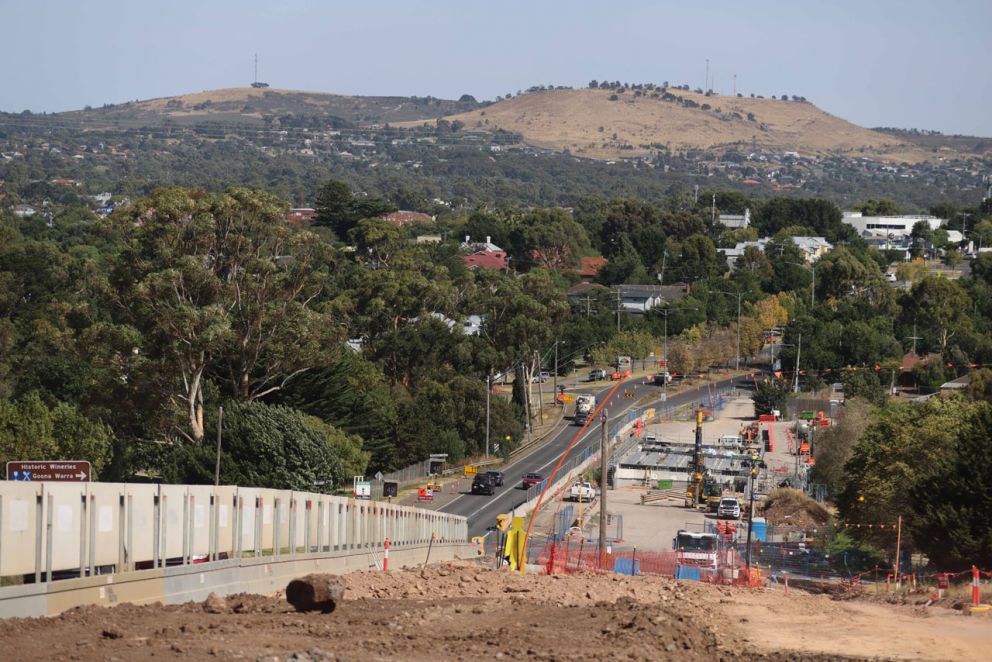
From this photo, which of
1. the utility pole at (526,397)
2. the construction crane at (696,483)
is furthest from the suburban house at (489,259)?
the construction crane at (696,483)

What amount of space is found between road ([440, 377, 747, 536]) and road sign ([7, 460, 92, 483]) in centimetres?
3288

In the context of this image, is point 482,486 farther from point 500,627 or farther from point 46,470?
point 500,627

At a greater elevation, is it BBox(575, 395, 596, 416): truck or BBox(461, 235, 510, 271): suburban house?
BBox(461, 235, 510, 271): suburban house

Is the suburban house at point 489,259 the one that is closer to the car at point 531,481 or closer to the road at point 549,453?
the road at point 549,453

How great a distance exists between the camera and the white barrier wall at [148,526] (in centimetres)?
1588

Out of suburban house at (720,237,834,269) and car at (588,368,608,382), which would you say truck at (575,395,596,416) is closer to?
car at (588,368,608,382)

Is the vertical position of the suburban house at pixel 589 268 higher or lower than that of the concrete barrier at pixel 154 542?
higher

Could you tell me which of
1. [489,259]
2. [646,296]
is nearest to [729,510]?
[646,296]

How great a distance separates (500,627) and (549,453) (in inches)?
2626

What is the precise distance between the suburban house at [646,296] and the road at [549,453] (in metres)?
22.1

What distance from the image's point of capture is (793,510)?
6284 cm

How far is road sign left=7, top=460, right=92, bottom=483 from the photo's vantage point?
2195 cm

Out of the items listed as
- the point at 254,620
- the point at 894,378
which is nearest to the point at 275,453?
the point at 254,620

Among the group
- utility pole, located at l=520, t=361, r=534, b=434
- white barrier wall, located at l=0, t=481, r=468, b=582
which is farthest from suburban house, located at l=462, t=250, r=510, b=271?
white barrier wall, located at l=0, t=481, r=468, b=582
